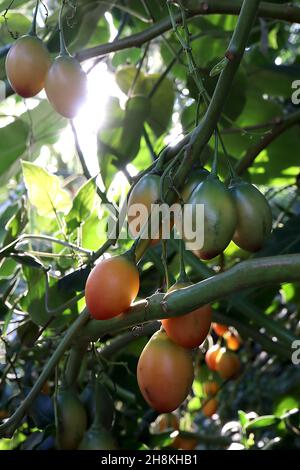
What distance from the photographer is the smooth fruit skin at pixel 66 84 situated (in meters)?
0.68

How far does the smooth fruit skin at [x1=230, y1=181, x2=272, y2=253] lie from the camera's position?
0.55 meters

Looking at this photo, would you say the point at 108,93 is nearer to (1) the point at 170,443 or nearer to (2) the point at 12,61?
(2) the point at 12,61

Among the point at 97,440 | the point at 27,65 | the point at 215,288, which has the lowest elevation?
the point at 97,440

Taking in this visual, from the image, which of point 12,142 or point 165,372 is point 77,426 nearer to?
point 165,372

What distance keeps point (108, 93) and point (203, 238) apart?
57cm

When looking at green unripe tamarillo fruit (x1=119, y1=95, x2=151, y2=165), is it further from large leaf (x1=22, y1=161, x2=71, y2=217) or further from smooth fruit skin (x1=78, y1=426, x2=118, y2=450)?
smooth fruit skin (x1=78, y1=426, x2=118, y2=450)

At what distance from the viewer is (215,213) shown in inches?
20.7

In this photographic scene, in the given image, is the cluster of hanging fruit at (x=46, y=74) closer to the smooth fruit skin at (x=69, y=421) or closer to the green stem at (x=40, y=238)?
the green stem at (x=40, y=238)

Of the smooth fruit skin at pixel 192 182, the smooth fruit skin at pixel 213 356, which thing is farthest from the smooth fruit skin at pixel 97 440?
the smooth fruit skin at pixel 213 356

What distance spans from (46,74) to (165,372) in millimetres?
317

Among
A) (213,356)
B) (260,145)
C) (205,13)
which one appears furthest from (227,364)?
(205,13)

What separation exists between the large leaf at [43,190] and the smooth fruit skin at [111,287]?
0.29 meters

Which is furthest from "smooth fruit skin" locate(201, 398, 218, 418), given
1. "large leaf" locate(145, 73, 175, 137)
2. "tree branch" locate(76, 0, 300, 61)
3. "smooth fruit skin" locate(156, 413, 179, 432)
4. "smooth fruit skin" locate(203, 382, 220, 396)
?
"tree branch" locate(76, 0, 300, 61)

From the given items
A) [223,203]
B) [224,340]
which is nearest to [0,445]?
[224,340]
